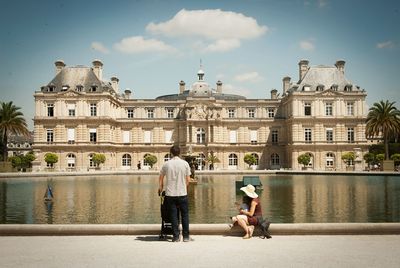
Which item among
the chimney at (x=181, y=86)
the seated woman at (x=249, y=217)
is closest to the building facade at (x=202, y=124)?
the chimney at (x=181, y=86)

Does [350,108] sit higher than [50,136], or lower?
higher

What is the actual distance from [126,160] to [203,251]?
198 ft

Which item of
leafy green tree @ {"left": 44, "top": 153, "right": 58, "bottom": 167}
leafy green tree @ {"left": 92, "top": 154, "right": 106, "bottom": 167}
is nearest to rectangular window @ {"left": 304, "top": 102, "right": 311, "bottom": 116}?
leafy green tree @ {"left": 92, "top": 154, "right": 106, "bottom": 167}

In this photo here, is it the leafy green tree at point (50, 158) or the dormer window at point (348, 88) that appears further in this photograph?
the dormer window at point (348, 88)

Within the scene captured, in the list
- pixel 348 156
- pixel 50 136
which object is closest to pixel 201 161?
pixel 348 156

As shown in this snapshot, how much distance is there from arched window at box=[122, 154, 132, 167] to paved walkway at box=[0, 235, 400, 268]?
58.2m

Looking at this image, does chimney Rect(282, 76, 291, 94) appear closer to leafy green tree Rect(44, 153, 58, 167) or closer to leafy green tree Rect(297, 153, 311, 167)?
leafy green tree Rect(297, 153, 311, 167)

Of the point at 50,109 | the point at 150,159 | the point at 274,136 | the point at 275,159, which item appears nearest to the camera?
the point at 150,159

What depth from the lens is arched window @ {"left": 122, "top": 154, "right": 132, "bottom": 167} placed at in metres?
67.7

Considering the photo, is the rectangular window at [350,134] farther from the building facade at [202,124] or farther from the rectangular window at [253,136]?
the rectangular window at [253,136]

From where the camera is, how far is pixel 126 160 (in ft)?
223

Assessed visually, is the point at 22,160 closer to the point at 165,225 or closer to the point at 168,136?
the point at 168,136

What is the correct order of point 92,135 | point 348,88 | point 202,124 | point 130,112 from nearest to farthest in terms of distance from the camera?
point 92,135 → point 348,88 → point 202,124 → point 130,112

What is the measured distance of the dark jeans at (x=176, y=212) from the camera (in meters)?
9.45
